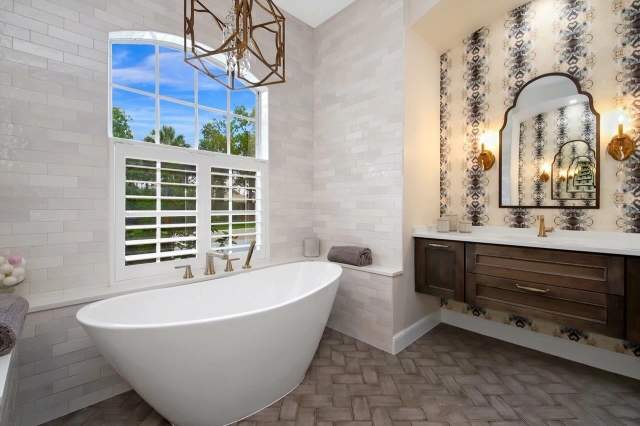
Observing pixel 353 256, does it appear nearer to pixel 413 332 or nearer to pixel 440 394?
pixel 413 332

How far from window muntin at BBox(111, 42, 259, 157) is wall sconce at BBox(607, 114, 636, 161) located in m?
2.99

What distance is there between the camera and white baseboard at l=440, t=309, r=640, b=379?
213 centimetres

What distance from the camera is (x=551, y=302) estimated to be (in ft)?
6.58

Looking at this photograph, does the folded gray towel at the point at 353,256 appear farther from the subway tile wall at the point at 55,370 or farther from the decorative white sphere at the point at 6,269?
the decorative white sphere at the point at 6,269

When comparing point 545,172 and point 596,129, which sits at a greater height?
point 596,129

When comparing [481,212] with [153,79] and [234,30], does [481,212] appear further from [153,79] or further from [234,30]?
[153,79]

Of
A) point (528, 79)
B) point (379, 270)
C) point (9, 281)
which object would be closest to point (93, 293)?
point (9, 281)

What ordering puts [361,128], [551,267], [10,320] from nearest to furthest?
[10,320], [551,267], [361,128]

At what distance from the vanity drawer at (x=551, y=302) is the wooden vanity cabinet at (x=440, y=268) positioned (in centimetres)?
10

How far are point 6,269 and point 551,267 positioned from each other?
3.27m

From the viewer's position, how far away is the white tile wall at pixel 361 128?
2629 mm

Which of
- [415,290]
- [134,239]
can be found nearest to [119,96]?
[134,239]

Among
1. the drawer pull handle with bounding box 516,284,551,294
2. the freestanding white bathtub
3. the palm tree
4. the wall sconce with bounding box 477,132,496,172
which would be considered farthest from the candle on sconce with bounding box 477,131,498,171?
the palm tree

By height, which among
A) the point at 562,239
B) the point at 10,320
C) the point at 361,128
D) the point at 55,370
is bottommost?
the point at 55,370
